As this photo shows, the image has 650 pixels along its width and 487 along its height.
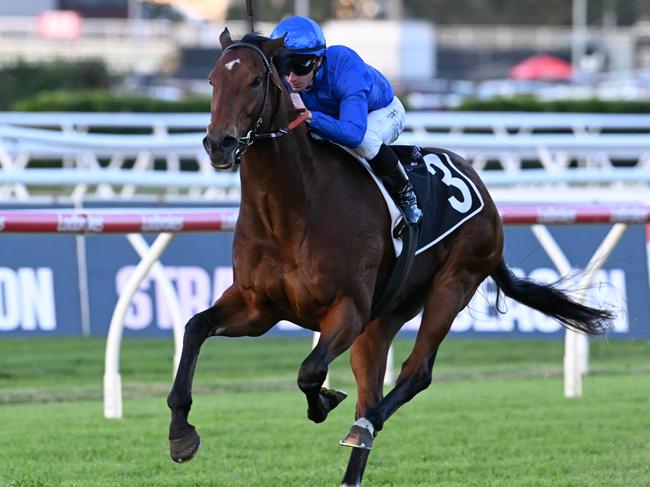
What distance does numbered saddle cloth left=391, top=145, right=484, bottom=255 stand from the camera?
555cm

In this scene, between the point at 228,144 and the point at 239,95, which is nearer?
the point at 228,144

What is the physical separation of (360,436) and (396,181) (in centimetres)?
100

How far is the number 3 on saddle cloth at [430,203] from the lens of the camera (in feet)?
17.3

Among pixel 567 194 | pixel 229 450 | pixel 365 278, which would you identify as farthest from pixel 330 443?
pixel 567 194

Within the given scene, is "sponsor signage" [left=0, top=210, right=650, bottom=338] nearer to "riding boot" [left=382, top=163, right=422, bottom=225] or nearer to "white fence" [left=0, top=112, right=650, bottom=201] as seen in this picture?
"white fence" [left=0, top=112, right=650, bottom=201]

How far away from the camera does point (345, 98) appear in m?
5.02

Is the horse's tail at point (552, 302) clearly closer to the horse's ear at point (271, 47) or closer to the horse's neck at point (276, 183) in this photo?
the horse's neck at point (276, 183)

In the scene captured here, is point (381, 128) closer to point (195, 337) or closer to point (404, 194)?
point (404, 194)

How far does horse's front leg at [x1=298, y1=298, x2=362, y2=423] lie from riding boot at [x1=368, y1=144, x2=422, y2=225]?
0.57m

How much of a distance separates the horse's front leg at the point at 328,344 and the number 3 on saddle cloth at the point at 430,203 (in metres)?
0.42

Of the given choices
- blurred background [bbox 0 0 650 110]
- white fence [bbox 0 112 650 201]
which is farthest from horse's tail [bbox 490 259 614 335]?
blurred background [bbox 0 0 650 110]

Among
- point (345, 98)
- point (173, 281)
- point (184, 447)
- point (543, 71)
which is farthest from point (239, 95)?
point (543, 71)

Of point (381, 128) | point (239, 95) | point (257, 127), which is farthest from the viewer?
point (381, 128)

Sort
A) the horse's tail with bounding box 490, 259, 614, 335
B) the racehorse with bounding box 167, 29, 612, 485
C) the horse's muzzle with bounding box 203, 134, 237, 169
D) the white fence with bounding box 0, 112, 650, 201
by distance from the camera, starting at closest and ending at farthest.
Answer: the horse's muzzle with bounding box 203, 134, 237, 169 → the racehorse with bounding box 167, 29, 612, 485 → the horse's tail with bounding box 490, 259, 614, 335 → the white fence with bounding box 0, 112, 650, 201
